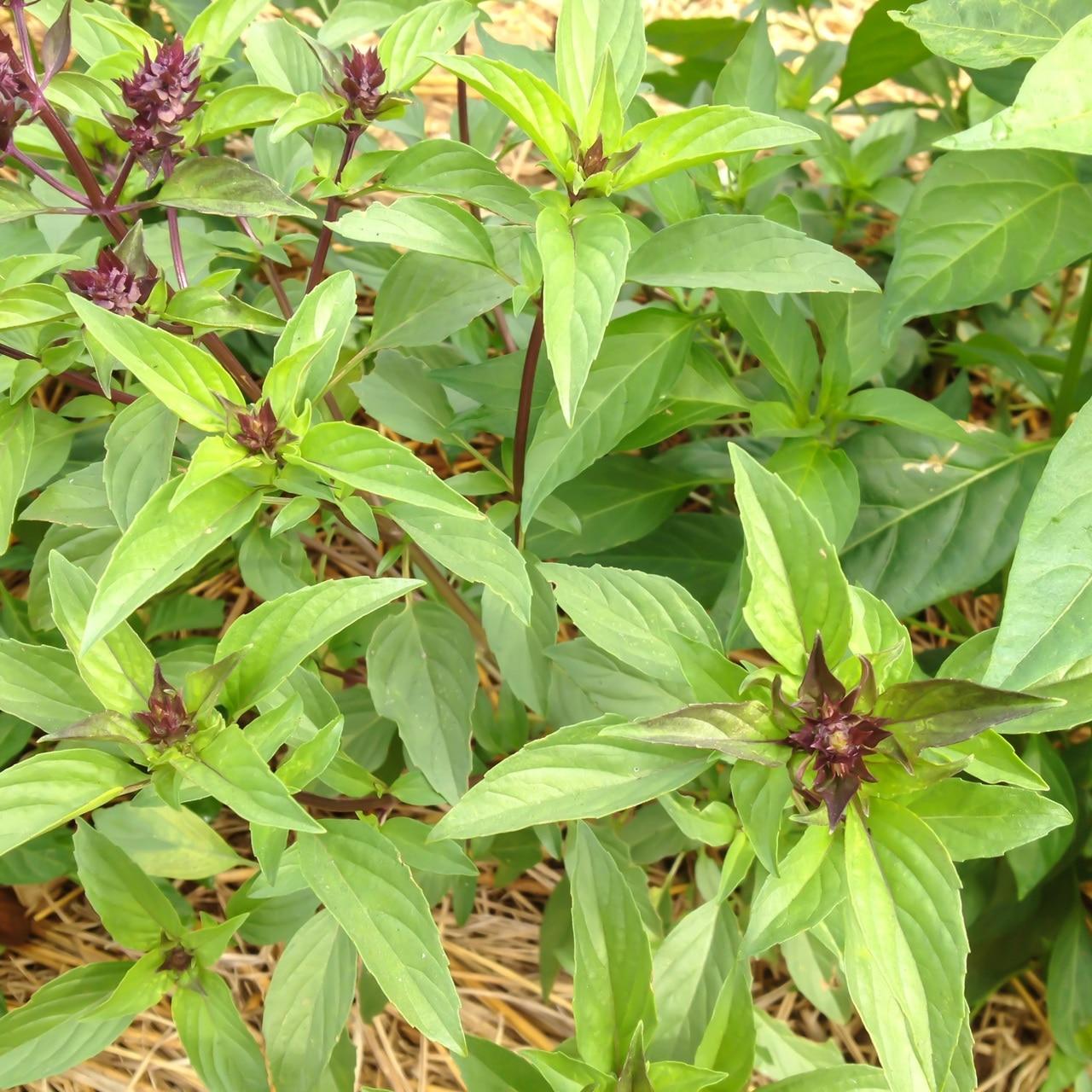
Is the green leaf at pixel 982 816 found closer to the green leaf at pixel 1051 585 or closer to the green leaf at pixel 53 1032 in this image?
the green leaf at pixel 1051 585

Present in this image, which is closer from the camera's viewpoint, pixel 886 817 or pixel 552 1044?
pixel 886 817

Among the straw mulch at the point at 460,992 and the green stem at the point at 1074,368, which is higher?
the green stem at the point at 1074,368

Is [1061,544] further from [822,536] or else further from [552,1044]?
[552,1044]

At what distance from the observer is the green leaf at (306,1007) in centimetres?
78

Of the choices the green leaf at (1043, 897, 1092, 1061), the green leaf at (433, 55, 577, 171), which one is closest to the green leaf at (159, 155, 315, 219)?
the green leaf at (433, 55, 577, 171)

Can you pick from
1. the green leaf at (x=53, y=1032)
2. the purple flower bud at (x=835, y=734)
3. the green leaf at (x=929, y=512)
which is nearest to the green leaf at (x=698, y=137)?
the purple flower bud at (x=835, y=734)

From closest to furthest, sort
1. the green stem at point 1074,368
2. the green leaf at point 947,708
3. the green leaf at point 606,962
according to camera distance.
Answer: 1. the green leaf at point 947,708
2. the green leaf at point 606,962
3. the green stem at point 1074,368

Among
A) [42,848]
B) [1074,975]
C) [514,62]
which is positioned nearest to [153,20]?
[514,62]

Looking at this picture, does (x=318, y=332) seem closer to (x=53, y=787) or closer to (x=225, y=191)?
(x=225, y=191)

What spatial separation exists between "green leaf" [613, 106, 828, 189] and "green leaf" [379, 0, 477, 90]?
19cm

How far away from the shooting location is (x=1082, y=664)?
591mm

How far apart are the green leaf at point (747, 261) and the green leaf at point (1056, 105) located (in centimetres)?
13

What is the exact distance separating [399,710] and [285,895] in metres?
0.24

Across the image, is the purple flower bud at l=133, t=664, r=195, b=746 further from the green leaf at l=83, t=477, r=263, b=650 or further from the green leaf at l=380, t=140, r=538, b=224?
the green leaf at l=380, t=140, r=538, b=224
